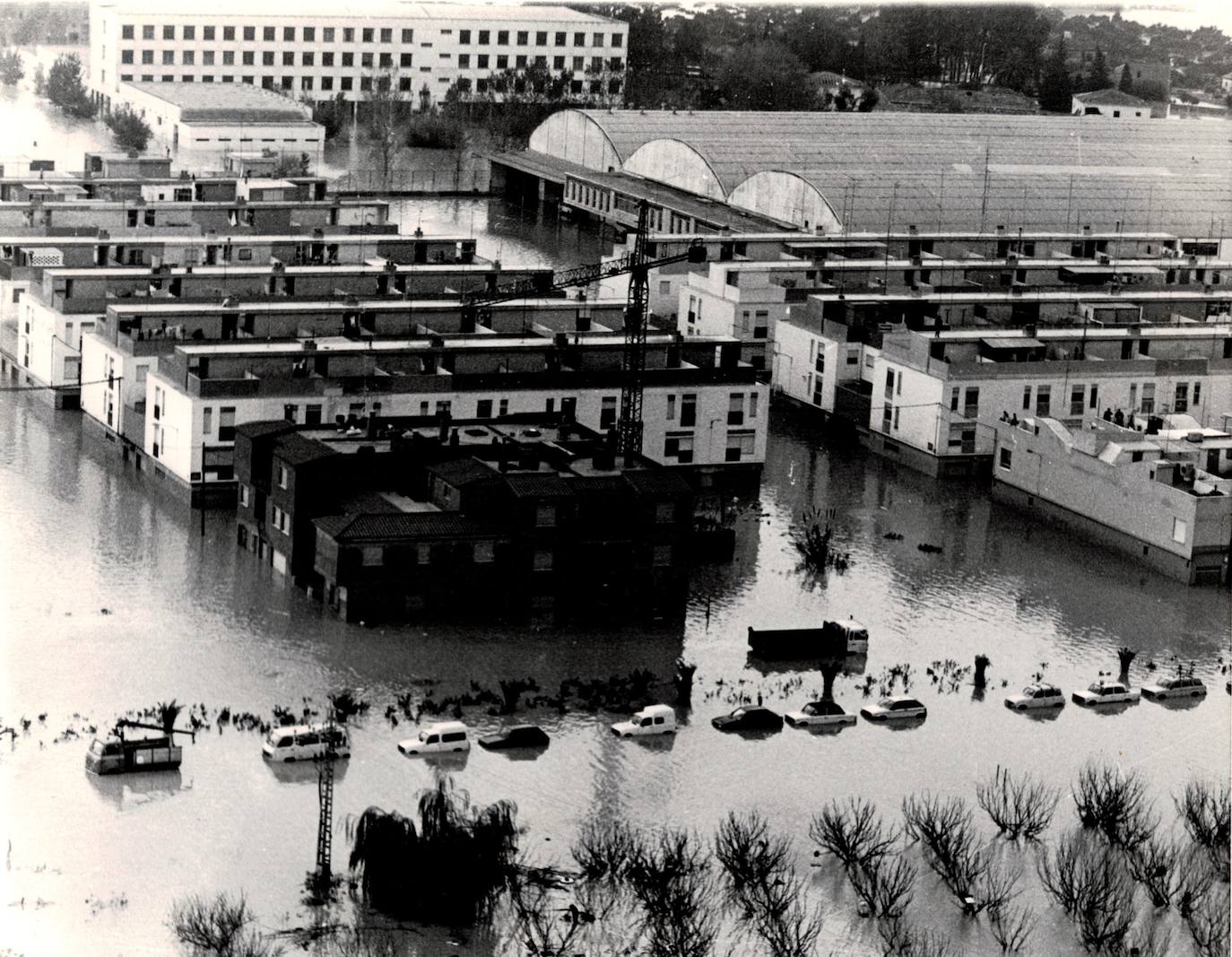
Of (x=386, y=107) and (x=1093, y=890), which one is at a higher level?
(x=386, y=107)

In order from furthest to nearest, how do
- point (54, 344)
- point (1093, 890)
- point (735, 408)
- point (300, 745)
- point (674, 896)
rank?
point (54, 344) → point (735, 408) → point (300, 745) → point (1093, 890) → point (674, 896)

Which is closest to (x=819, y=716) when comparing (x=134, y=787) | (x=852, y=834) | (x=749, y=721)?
(x=749, y=721)

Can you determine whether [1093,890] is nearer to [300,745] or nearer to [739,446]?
[300,745]

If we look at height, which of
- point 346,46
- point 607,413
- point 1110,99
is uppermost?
point 346,46

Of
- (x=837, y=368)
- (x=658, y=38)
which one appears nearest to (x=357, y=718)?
(x=837, y=368)

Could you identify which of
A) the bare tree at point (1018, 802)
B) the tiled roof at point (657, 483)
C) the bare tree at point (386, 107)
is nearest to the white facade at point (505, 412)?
the tiled roof at point (657, 483)

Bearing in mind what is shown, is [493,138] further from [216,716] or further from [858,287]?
[216,716]
